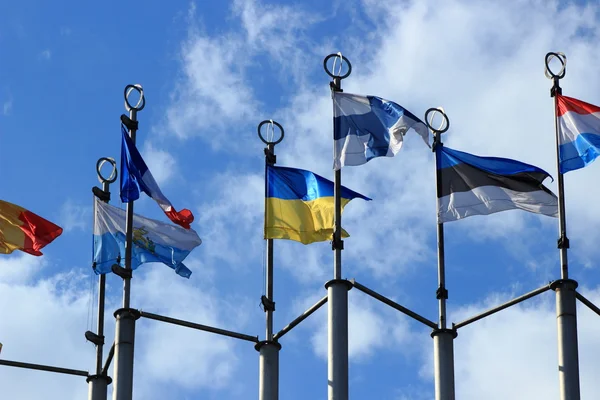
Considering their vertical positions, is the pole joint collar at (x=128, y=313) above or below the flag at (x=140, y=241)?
below

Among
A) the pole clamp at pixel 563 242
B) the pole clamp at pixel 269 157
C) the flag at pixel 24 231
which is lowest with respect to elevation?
the pole clamp at pixel 563 242

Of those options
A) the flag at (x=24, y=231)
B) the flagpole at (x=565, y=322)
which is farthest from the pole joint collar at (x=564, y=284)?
the flag at (x=24, y=231)

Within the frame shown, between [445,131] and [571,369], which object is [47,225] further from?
[571,369]

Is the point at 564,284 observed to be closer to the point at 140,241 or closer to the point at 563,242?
the point at 563,242

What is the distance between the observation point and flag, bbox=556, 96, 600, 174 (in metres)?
47.7

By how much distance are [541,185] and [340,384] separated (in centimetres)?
808

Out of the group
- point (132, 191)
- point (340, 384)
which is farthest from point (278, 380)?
point (132, 191)

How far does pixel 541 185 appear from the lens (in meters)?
48.2

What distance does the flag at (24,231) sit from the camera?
Result: 5181 centimetres

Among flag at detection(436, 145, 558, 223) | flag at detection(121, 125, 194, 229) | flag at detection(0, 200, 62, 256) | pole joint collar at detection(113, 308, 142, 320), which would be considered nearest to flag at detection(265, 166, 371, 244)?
flag at detection(436, 145, 558, 223)

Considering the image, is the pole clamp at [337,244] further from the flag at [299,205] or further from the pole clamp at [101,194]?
the pole clamp at [101,194]

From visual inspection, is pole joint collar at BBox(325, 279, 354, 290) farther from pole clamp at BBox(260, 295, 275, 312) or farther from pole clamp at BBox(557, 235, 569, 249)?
pole clamp at BBox(557, 235, 569, 249)

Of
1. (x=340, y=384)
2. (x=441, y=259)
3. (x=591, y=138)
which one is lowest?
(x=340, y=384)

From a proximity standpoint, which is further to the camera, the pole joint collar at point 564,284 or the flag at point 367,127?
the flag at point 367,127
